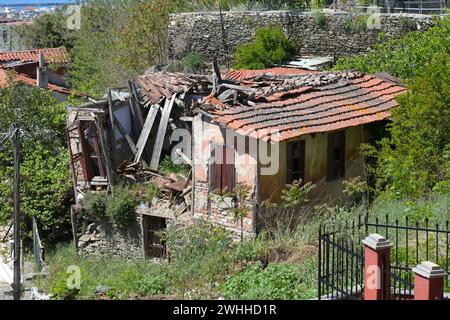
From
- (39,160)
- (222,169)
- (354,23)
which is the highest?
(354,23)

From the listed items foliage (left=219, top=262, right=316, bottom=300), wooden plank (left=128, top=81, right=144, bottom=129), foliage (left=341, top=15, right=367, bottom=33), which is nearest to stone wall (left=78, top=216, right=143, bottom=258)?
wooden plank (left=128, top=81, right=144, bottom=129)

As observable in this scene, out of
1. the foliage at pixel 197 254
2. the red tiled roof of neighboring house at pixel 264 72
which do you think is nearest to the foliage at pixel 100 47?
the red tiled roof of neighboring house at pixel 264 72

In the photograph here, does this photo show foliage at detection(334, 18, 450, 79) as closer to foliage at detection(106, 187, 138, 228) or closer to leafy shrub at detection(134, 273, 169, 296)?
foliage at detection(106, 187, 138, 228)

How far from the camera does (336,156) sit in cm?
1531

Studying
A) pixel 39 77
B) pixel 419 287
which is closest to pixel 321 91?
pixel 419 287

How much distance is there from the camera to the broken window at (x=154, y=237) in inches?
621

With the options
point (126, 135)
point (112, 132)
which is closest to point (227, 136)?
point (126, 135)

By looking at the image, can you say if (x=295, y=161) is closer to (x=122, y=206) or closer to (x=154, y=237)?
(x=154, y=237)

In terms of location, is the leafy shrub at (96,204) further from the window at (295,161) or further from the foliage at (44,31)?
the foliage at (44,31)

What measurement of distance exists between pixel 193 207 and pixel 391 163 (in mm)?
3851

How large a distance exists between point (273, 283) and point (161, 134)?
637 centimetres

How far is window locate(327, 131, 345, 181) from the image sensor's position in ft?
49.5

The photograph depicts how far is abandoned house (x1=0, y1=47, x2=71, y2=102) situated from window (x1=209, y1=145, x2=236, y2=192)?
964cm

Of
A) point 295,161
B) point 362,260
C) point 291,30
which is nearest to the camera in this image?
Answer: point 362,260
